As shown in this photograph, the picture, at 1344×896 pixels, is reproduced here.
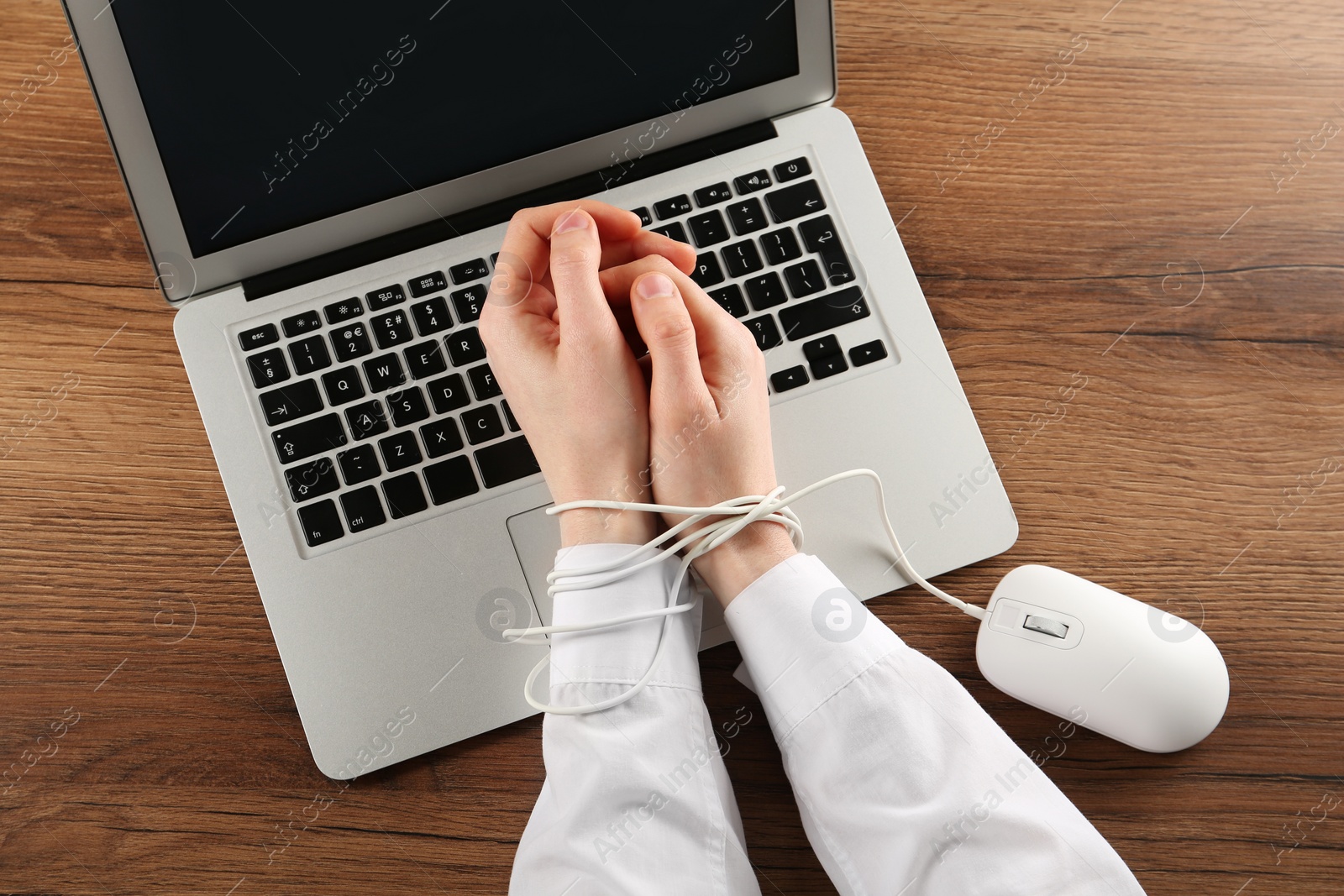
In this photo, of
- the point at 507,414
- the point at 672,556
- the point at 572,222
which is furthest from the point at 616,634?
the point at 572,222

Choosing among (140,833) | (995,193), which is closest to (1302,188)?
(995,193)

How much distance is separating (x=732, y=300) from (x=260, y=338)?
34 cm

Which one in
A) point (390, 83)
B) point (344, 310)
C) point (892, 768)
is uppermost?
point (390, 83)

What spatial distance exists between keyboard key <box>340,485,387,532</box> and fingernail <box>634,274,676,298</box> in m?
0.23

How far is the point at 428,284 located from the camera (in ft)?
1.95

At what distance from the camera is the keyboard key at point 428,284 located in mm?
595

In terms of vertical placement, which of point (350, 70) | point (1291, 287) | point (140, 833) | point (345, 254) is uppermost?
point (350, 70)

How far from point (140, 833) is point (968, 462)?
2.10ft

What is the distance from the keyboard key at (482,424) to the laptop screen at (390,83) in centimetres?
17

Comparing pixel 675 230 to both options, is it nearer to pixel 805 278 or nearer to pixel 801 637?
pixel 805 278

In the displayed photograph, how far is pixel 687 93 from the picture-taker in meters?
0.59

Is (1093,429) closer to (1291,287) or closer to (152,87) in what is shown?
(1291,287)

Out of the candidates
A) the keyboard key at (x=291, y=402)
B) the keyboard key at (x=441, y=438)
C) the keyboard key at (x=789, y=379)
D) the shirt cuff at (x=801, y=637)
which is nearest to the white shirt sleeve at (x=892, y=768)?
the shirt cuff at (x=801, y=637)

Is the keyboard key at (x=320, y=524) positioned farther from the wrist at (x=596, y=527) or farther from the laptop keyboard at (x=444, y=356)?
the wrist at (x=596, y=527)
